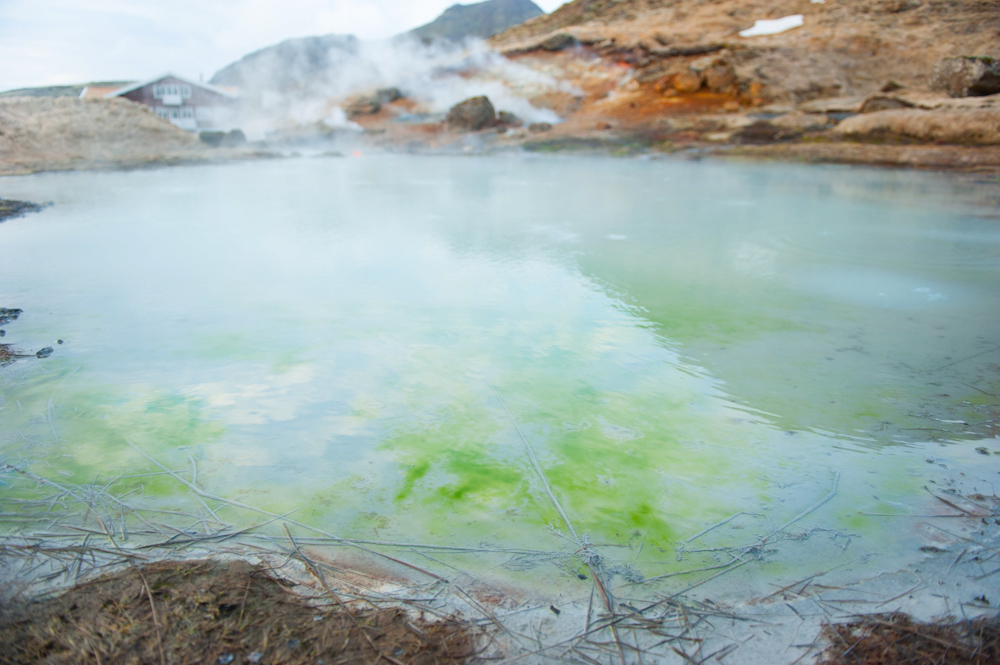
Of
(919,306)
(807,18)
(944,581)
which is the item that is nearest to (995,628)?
(944,581)

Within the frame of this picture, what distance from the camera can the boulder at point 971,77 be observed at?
12.9 m

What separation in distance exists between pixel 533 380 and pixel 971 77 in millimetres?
16388

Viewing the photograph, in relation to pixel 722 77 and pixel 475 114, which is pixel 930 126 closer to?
pixel 722 77

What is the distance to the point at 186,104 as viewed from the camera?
23719 mm

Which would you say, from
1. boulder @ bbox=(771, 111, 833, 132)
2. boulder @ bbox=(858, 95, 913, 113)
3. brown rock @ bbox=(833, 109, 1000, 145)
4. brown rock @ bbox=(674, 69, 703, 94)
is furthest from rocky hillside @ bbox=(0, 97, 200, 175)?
boulder @ bbox=(858, 95, 913, 113)

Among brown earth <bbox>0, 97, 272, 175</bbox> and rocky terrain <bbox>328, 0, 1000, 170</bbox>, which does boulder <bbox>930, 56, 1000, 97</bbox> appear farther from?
brown earth <bbox>0, 97, 272, 175</bbox>

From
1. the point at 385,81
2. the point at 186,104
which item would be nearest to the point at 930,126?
the point at 385,81

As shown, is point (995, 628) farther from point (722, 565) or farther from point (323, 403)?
point (323, 403)

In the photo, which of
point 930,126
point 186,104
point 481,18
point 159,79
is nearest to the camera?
point 930,126

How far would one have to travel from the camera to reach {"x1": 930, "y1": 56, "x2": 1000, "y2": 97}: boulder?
12930 millimetres

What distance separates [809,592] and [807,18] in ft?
94.6

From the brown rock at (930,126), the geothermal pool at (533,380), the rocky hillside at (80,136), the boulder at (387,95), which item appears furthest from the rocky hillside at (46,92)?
the brown rock at (930,126)

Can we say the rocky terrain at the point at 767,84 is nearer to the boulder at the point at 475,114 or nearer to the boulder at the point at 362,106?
the boulder at the point at 475,114

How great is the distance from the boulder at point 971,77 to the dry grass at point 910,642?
1666 centimetres
